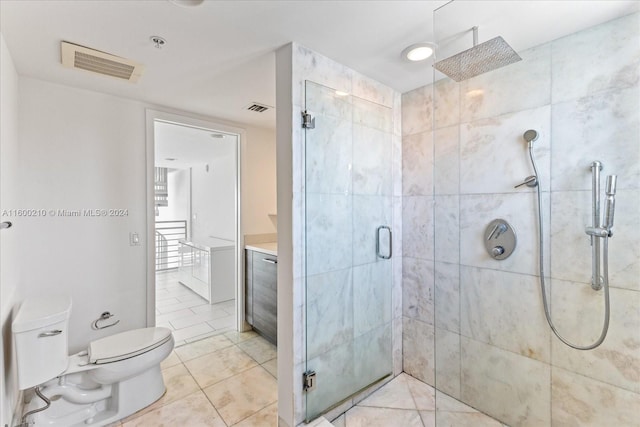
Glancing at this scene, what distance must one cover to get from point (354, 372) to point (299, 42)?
2090 mm

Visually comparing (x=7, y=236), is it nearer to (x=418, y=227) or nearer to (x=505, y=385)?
(x=418, y=227)

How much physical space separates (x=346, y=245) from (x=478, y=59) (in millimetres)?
1325

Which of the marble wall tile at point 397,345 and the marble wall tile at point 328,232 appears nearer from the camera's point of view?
the marble wall tile at point 328,232

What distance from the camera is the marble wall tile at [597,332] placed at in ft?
4.46

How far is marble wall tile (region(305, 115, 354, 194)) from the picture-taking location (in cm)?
170

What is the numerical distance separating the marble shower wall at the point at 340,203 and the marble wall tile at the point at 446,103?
358 mm

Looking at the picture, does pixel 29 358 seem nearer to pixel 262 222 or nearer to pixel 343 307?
pixel 343 307

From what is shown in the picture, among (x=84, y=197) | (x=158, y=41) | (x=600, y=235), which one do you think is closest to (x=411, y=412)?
(x=600, y=235)

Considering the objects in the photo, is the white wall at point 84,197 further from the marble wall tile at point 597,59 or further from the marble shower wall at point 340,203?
the marble wall tile at point 597,59

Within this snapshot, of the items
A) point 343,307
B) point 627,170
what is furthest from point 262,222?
point 627,170

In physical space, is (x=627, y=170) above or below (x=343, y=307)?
above

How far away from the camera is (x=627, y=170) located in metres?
1.35

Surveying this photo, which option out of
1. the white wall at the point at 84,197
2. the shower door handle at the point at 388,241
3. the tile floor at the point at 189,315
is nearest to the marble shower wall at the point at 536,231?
the shower door handle at the point at 388,241

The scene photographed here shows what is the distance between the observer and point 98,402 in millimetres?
1828
